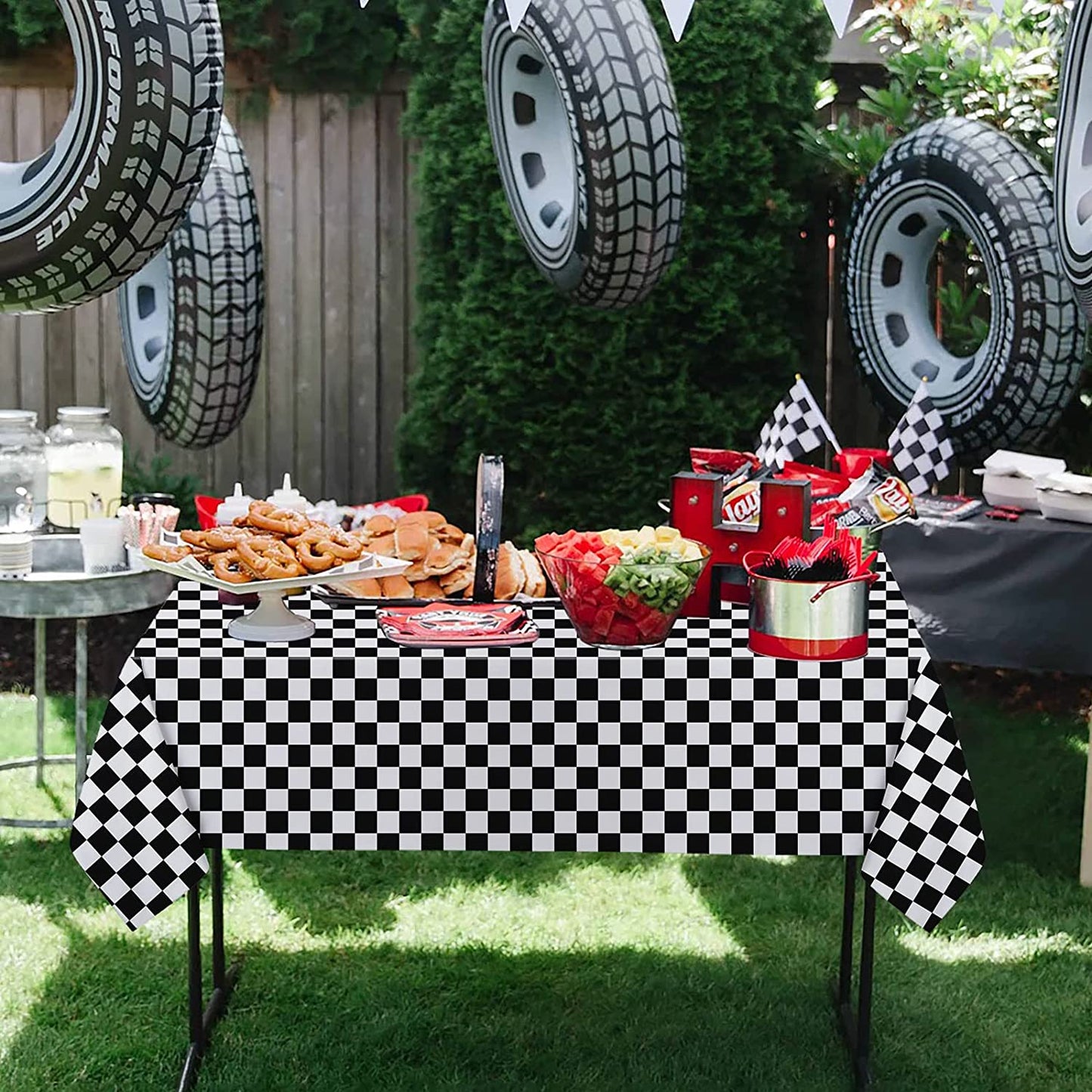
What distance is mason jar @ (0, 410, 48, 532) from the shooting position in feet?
11.9

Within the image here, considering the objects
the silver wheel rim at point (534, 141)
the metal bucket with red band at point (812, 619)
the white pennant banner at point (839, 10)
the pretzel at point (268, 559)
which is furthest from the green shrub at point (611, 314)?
the metal bucket with red band at point (812, 619)

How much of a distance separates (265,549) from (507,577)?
447 millimetres

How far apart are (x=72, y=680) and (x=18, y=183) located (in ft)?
9.06

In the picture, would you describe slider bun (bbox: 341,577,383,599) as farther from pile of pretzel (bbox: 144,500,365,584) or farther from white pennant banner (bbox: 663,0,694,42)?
white pennant banner (bbox: 663,0,694,42)

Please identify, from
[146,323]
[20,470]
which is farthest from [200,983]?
[146,323]

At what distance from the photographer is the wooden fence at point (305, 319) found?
577cm

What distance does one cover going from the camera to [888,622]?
2492 millimetres

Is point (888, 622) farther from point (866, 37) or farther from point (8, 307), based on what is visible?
point (866, 37)

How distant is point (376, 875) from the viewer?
3.59m

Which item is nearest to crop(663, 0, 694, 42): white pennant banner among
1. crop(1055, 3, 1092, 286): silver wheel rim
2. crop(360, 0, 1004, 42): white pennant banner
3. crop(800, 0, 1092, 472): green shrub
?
crop(360, 0, 1004, 42): white pennant banner

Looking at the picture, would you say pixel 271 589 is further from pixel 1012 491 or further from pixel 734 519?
pixel 1012 491

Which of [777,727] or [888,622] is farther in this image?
[888,622]

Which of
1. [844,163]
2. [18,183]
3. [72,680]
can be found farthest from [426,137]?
[18,183]

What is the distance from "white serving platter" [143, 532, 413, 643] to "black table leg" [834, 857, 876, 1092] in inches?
34.9
